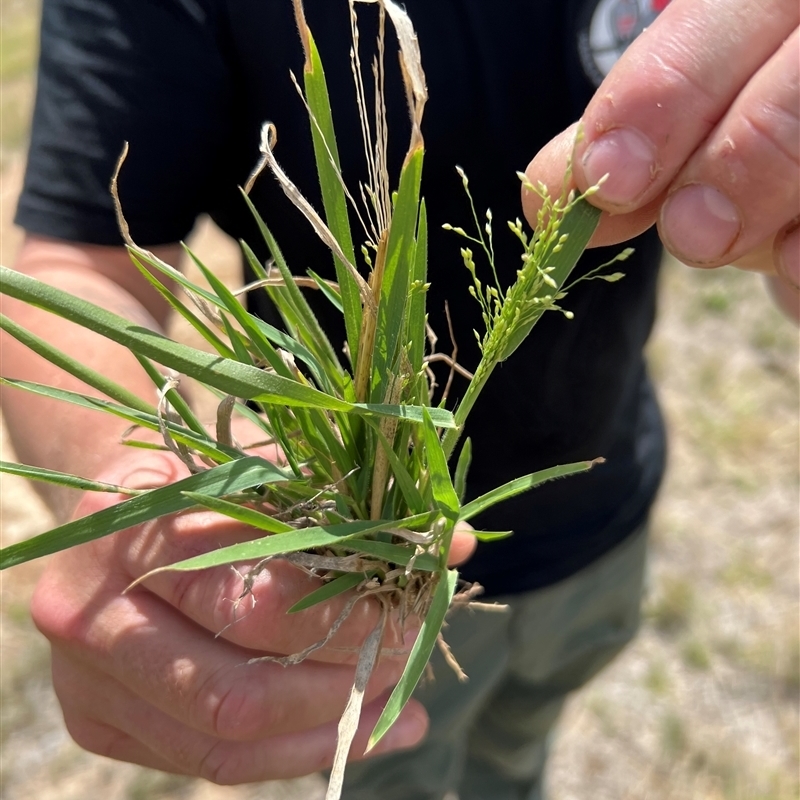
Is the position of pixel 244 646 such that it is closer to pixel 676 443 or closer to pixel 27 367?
Answer: pixel 27 367

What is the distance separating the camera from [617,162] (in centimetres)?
43

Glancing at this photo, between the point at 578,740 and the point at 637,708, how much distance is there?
0.13 m

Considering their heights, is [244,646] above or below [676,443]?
above

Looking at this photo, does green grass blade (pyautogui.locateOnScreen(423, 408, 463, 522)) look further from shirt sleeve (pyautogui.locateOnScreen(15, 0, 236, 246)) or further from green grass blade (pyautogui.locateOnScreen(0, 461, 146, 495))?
shirt sleeve (pyautogui.locateOnScreen(15, 0, 236, 246))

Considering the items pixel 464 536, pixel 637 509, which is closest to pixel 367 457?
pixel 464 536

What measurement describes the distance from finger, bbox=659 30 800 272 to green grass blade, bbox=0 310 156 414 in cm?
35

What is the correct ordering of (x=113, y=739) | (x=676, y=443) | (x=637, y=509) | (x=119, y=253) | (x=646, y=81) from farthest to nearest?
(x=676, y=443) → (x=637, y=509) → (x=119, y=253) → (x=113, y=739) → (x=646, y=81)

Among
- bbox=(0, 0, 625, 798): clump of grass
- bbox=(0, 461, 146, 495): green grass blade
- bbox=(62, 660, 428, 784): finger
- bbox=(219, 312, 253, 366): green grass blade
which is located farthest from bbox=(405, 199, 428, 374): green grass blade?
bbox=(62, 660, 428, 784): finger

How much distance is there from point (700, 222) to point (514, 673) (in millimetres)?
827

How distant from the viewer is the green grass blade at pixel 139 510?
0.41 meters

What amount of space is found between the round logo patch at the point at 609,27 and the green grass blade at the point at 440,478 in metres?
0.44

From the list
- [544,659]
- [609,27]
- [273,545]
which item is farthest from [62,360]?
[544,659]

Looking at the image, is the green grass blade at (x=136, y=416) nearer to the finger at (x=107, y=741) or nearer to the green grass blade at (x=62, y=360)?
the green grass blade at (x=62, y=360)

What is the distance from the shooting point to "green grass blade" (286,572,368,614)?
46cm
